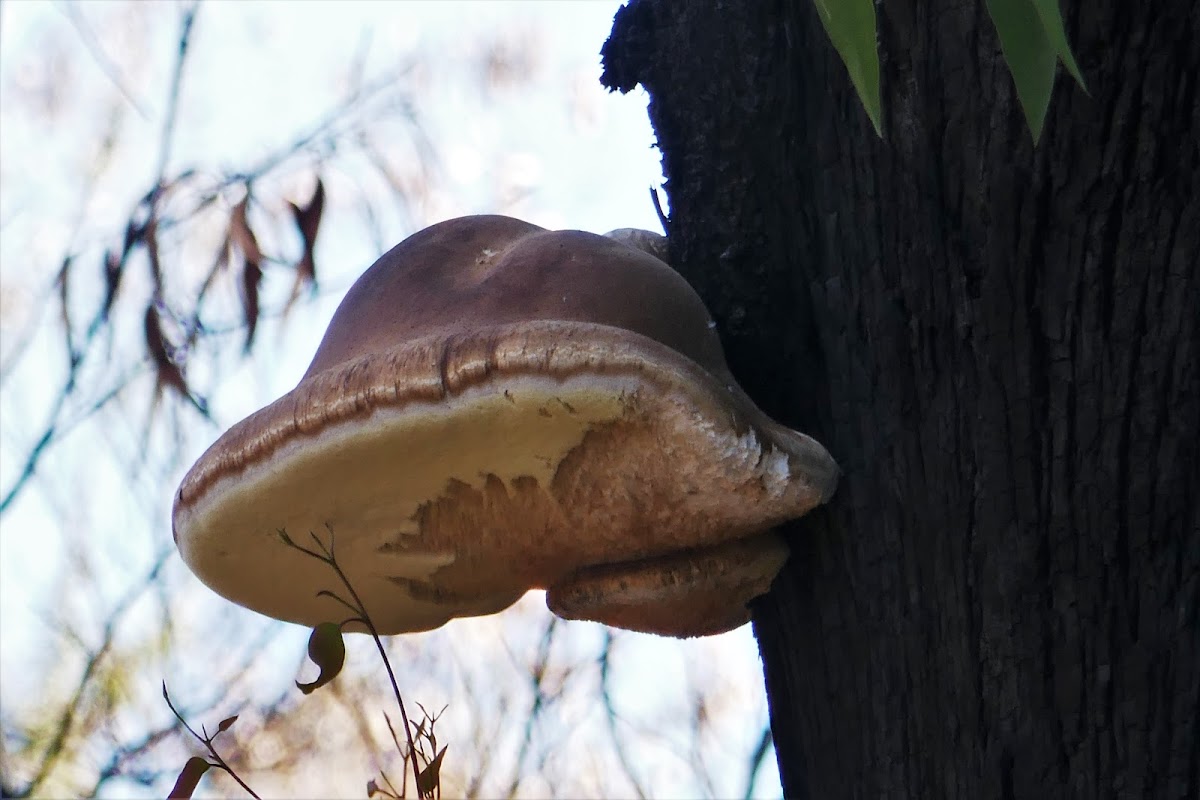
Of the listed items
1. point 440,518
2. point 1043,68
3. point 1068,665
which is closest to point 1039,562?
point 1068,665

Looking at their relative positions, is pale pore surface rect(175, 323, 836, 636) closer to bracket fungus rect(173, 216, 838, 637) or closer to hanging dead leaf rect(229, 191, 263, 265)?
bracket fungus rect(173, 216, 838, 637)

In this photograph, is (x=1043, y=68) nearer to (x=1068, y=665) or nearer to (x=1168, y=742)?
(x=1068, y=665)

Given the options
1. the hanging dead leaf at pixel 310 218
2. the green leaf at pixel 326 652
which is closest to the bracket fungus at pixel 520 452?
the green leaf at pixel 326 652

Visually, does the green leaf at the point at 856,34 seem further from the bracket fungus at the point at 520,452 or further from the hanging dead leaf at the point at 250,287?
the hanging dead leaf at the point at 250,287

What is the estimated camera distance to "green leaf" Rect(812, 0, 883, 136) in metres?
1.10

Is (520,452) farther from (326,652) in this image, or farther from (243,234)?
(243,234)

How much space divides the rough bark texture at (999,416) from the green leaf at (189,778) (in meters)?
1.03

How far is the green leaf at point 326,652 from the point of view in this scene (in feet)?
6.03

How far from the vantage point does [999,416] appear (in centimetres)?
146

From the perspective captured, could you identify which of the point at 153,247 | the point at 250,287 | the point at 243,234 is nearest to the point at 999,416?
the point at 250,287

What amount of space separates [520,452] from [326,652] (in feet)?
1.90

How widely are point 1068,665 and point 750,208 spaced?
873 millimetres

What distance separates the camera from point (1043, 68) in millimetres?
1170

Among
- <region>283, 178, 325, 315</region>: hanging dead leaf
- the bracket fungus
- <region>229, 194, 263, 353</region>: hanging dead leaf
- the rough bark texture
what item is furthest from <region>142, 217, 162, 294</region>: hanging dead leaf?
the rough bark texture
